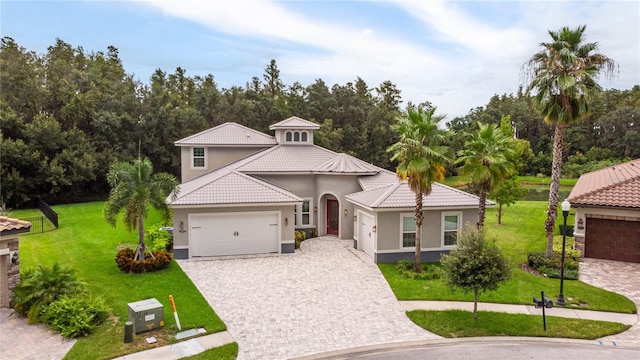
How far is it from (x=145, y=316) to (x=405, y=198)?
11504 millimetres

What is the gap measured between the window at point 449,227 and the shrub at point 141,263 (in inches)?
463

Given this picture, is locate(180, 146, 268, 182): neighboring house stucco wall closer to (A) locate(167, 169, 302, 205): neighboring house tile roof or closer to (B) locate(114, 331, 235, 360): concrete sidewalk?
(A) locate(167, 169, 302, 205): neighboring house tile roof

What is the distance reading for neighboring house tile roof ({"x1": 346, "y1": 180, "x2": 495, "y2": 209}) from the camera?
A: 18125 millimetres

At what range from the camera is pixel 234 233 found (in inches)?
744

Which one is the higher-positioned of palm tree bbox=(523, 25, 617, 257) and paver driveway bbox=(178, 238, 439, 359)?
palm tree bbox=(523, 25, 617, 257)

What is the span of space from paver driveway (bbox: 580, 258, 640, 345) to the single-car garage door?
38 cm

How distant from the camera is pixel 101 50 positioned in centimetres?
5253

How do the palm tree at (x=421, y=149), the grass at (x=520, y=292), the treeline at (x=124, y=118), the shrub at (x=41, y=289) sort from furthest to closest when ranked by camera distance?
the treeline at (x=124, y=118) < the palm tree at (x=421, y=149) < the grass at (x=520, y=292) < the shrub at (x=41, y=289)

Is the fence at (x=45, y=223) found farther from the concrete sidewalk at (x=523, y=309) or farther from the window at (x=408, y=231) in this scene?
the concrete sidewalk at (x=523, y=309)

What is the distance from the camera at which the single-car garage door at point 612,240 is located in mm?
18500

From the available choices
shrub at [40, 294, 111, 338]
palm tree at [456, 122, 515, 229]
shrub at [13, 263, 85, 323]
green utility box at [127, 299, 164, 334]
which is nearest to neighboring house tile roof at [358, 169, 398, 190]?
palm tree at [456, 122, 515, 229]

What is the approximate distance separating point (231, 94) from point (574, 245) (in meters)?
38.0

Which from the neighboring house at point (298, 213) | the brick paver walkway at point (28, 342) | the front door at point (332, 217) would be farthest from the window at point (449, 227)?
the brick paver walkway at point (28, 342)

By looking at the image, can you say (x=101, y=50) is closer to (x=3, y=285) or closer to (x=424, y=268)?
(x=3, y=285)
